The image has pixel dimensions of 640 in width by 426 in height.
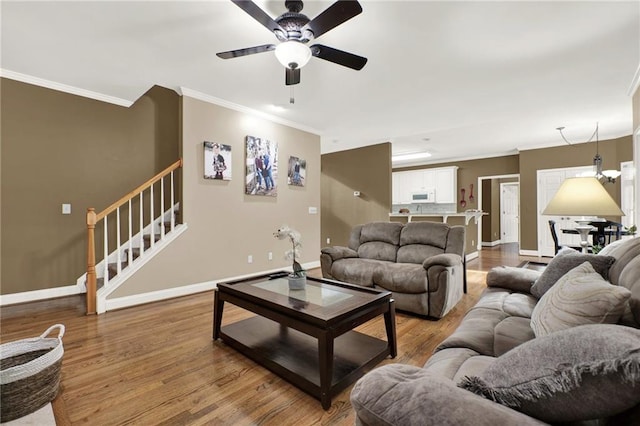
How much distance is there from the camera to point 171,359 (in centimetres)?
219

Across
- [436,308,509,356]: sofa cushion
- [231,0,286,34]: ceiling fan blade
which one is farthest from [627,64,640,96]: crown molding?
[231,0,286,34]: ceiling fan blade

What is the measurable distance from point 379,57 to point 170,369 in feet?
11.1

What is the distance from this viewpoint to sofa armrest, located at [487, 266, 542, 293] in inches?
89.3

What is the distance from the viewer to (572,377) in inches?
26.1

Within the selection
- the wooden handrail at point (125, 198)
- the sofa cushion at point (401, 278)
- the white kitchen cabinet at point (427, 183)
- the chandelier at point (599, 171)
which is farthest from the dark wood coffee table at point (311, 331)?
the white kitchen cabinet at point (427, 183)

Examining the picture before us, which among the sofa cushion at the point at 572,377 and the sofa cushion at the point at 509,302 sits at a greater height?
the sofa cushion at the point at 572,377

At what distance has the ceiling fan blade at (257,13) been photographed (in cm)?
187

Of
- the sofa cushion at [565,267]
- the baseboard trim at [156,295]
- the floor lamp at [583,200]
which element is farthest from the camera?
the baseboard trim at [156,295]

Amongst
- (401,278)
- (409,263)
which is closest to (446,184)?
(409,263)

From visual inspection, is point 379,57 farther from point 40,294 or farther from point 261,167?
point 40,294

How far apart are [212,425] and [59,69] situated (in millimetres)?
4130

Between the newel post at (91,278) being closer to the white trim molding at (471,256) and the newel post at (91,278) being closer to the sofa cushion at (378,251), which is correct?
the sofa cushion at (378,251)

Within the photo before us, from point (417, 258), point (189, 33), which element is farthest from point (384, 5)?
point (417, 258)

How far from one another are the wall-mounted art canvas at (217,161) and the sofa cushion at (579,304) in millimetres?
3892
